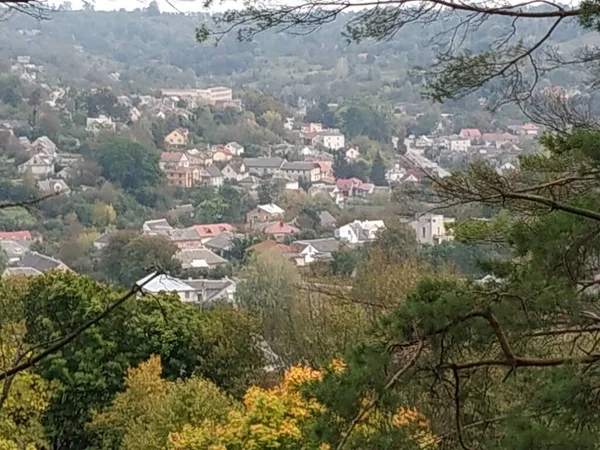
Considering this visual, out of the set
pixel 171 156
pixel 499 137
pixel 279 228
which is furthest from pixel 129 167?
pixel 499 137

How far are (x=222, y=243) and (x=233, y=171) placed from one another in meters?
10.2

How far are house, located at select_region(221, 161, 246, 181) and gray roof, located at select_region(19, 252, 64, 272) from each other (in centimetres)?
1250

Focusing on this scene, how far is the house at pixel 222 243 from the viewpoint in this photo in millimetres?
23109

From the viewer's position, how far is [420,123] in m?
39.3

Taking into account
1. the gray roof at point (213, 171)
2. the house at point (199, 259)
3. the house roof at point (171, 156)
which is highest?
the house roof at point (171, 156)

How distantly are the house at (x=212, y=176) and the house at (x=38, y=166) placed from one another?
5235mm

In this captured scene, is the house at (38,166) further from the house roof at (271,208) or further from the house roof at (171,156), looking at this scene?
the house roof at (271,208)

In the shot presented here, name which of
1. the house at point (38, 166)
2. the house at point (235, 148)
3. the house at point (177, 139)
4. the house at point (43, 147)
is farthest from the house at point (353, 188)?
the house at point (43, 147)

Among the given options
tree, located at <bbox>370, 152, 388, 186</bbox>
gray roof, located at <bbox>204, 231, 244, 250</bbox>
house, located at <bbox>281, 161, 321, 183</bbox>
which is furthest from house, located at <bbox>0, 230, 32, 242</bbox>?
tree, located at <bbox>370, 152, 388, 186</bbox>

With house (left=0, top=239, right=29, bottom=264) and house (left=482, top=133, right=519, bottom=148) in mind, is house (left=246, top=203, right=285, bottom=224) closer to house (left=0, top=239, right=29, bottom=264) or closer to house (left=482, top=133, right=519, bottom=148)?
house (left=0, top=239, right=29, bottom=264)

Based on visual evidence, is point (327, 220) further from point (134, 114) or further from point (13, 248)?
point (134, 114)

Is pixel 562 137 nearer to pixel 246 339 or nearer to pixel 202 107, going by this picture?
pixel 246 339

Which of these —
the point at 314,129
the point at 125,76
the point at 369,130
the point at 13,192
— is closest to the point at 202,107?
the point at 314,129

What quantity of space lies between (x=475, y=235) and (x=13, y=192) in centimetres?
1782
